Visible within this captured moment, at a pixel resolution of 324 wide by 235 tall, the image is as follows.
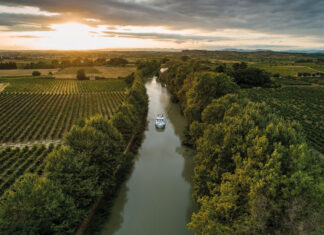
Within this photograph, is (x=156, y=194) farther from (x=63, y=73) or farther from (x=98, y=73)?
(x=63, y=73)

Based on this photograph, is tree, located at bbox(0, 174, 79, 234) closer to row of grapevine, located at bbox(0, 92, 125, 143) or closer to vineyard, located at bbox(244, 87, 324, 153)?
row of grapevine, located at bbox(0, 92, 125, 143)

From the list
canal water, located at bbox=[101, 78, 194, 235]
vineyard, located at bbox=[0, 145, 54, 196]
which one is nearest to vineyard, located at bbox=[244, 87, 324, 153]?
canal water, located at bbox=[101, 78, 194, 235]

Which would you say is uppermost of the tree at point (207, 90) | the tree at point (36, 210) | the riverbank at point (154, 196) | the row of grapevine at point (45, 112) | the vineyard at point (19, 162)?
the tree at point (207, 90)

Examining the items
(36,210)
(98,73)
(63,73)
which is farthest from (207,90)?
(63,73)

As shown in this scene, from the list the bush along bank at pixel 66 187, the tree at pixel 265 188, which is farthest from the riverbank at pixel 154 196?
the tree at pixel 265 188

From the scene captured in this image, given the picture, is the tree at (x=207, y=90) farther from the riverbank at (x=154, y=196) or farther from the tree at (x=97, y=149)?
the tree at (x=97, y=149)
